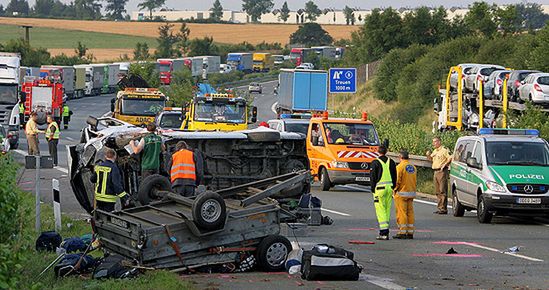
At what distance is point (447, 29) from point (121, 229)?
87.2 meters

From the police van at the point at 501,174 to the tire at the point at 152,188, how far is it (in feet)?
25.2

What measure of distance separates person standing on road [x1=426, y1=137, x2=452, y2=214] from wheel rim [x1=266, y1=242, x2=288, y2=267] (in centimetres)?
1084

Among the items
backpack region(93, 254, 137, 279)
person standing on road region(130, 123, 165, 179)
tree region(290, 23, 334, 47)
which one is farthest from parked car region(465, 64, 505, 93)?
tree region(290, 23, 334, 47)

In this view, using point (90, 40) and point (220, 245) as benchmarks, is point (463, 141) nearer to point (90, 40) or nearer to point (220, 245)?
point (220, 245)

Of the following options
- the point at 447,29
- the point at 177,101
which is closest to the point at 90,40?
the point at 447,29

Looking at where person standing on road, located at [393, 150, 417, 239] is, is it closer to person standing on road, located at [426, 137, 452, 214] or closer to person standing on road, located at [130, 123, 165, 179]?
person standing on road, located at [130, 123, 165, 179]

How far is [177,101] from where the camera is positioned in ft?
228

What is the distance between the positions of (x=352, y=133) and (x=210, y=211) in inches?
668

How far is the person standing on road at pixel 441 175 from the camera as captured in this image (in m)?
25.5

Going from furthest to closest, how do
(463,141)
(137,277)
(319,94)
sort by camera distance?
(319,94)
(463,141)
(137,277)

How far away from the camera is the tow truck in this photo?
117 ft

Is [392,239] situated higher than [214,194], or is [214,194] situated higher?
[214,194]

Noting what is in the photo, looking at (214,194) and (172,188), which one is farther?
(172,188)

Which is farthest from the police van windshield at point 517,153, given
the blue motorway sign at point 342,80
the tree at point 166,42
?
the tree at point 166,42
